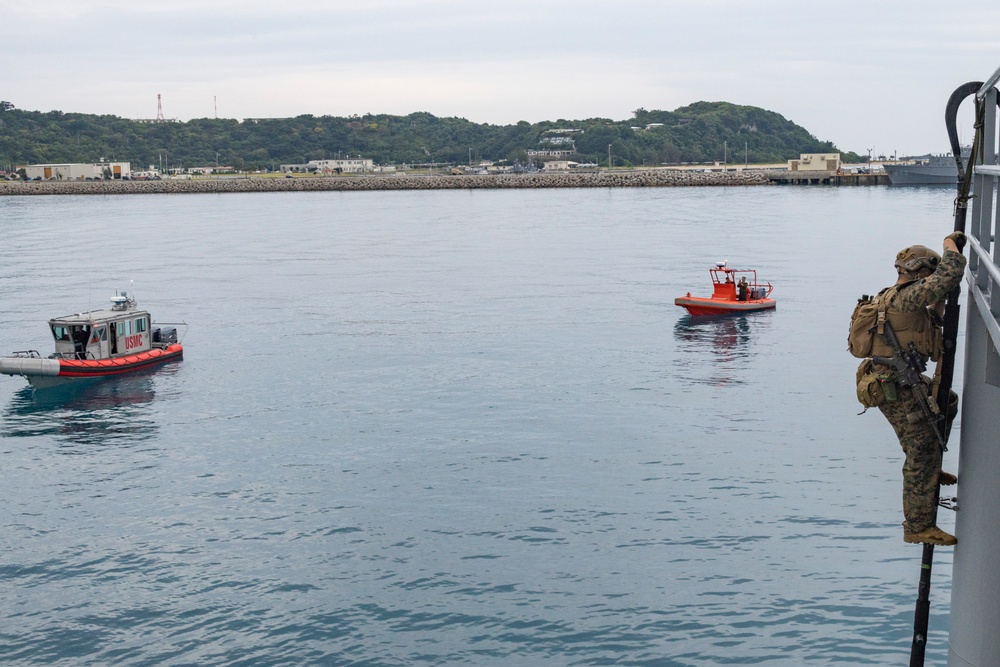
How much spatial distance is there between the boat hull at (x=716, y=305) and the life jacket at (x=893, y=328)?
150ft

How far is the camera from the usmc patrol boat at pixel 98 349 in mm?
40688

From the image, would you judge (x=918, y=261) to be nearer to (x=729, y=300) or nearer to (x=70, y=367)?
(x=70, y=367)

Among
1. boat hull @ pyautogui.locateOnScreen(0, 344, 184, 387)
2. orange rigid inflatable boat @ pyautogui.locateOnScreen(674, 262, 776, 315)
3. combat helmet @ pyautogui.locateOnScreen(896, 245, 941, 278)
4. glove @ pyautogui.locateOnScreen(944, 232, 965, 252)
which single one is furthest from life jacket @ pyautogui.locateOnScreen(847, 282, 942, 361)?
orange rigid inflatable boat @ pyautogui.locateOnScreen(674, 262, 776, 315)

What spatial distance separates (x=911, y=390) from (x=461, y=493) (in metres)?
18.6

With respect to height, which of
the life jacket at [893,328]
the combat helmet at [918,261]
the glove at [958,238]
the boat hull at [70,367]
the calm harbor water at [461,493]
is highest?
the glove at [958,238]

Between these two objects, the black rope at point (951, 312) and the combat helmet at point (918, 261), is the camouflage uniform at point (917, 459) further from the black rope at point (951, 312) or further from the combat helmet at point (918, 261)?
the combat helmet at point (918, 261)

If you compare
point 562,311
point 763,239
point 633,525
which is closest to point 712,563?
point 633,525

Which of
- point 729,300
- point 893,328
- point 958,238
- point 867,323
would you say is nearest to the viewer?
point 958,238

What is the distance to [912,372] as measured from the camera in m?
9.00

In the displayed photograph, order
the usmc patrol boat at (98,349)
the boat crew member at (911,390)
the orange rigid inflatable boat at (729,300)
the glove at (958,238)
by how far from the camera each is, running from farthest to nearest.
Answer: the orange rigid inflatable boat at (729,300) < the usmc patrol boat at (98,349) < the boat crew member at (911,390) < the glove at (958,238)

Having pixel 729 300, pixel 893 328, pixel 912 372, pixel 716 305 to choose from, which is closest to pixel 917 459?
pixel 912 372

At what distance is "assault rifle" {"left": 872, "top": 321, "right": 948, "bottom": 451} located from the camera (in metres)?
9.03

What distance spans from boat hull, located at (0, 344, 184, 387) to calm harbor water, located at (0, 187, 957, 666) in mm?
772

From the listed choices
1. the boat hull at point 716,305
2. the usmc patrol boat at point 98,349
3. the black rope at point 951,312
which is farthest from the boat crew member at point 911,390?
the boat hull at point 716,305
